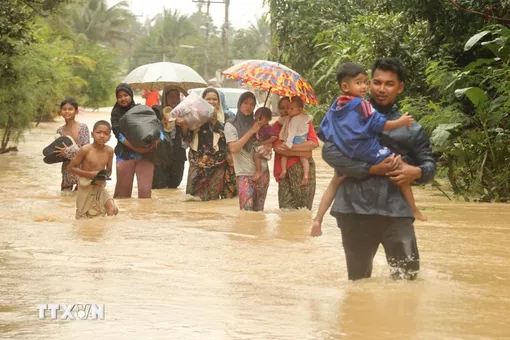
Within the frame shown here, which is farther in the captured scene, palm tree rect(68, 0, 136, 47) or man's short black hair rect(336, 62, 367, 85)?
palm tree rect(68, 0, 136, 47)

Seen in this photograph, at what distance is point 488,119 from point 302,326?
7.14m

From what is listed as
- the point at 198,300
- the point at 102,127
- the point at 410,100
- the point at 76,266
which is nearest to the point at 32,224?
the point at 102,127

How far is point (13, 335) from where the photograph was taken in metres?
5.39

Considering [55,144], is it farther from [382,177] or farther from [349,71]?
[382,177]

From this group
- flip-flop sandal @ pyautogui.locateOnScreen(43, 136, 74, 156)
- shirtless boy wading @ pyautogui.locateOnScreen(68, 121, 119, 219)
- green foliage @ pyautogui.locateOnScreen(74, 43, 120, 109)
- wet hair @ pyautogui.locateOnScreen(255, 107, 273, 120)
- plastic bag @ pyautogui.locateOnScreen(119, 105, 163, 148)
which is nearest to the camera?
shirtless boy wading @ pyautogui.locateOnScreen(68, 121, 119, 219)

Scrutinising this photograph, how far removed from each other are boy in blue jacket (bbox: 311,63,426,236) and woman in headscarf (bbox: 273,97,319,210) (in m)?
4.71

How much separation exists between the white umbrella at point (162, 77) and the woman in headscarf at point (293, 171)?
4.09 m

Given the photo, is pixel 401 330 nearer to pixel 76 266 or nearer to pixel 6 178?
pixel 76 266

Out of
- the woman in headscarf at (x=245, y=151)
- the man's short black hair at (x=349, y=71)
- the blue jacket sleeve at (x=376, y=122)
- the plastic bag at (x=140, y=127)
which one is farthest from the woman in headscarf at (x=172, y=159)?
the blue jacket sleeve at (x=376, y=122)

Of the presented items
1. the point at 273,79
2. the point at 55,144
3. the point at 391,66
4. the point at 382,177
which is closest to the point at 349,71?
the point at 391,66

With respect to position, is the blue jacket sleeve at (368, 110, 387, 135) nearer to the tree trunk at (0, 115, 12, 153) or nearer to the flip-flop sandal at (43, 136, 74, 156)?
the flip-flop sandal at (43, 136, 74, 156)

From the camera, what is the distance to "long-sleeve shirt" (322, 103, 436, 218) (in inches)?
242

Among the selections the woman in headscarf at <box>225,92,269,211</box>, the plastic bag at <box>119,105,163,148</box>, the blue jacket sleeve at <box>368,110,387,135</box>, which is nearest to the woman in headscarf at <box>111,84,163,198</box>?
the plastic bag at <box>119,105,163,148</box>

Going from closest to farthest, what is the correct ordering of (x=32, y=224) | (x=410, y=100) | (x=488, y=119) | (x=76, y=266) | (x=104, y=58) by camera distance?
(x=76, y=266) < (x=32, y=224) < (x=488, y=119) < (x=410, y=100) < (x=104, y=58)
